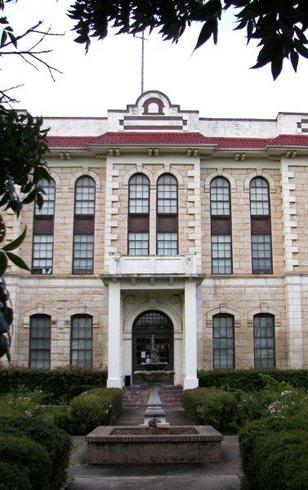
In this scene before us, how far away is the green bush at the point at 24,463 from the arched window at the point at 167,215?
20028 mm

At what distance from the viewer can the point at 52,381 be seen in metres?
23.1

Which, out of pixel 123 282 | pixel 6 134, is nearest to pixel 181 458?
pixel 6 134

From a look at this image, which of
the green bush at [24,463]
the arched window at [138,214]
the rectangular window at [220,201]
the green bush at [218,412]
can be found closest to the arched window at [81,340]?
the arched window at [138,214]

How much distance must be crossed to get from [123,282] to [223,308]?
4.91 m

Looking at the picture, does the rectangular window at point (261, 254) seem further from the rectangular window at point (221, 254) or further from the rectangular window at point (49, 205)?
Result: the rectangular window at point (49, 205)

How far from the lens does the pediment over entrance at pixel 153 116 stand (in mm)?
28828

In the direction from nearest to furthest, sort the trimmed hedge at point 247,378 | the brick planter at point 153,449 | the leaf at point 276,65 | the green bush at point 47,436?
the leaf at point 276,65
the green bush at point 47,436
the brick planter at point 153,449
the trimmed hedge at point 247,378

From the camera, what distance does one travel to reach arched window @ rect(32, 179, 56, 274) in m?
27.0

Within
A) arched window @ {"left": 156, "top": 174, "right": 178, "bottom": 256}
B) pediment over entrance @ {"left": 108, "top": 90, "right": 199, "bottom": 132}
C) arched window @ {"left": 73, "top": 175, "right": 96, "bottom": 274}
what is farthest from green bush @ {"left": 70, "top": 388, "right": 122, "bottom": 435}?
pediment over entrance @ {"left": 108, "top": 90, "right": 199, "bottom": 132}

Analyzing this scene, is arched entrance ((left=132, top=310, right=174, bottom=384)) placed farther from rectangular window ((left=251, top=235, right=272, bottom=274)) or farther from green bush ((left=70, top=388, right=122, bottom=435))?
green bush ((left=70, top=388, right=122, bottom=435))

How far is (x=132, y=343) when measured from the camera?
26688mm

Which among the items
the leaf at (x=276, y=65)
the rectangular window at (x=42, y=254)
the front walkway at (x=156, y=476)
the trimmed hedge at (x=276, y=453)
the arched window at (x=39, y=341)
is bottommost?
the front walkway at (x=156, y=476)

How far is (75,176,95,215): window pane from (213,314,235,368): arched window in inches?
304

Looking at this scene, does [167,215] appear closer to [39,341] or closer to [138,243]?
[138,243]
